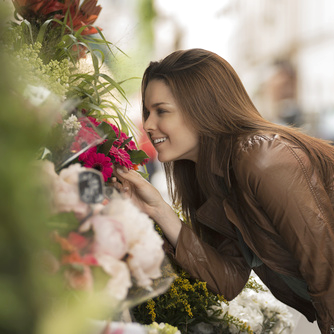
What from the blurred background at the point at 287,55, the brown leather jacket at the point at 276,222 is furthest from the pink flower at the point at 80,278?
the blurred background at the point at 287,55

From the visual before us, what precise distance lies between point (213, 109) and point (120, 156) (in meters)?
0.36

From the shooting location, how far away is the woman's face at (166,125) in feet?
3.63

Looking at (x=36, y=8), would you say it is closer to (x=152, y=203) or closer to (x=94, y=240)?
(x=152, y=203)

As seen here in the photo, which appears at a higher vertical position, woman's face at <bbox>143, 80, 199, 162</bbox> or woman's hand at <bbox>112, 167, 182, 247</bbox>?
woman's face at <bbox>143, 80, 199, 162</bbox>

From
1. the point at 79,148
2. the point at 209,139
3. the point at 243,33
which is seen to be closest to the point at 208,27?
the point at 209,139

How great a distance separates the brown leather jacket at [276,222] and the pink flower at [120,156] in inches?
11.8

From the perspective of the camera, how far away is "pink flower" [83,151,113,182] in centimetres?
75

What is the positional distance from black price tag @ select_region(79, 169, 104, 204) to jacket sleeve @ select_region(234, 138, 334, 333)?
0.67 meters

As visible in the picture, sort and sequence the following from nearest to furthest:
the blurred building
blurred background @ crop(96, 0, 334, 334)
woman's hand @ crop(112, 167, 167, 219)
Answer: woman's hand @ crop(112, 167, 167, 219) → blurred background @ crop(96, 0, 334, 334) → the blurred building

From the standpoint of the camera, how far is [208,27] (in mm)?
4289

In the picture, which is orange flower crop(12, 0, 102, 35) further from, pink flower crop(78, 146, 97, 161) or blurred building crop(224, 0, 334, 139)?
blurred building crop(224, 0, 334, 139)

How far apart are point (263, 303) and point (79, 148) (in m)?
1.08

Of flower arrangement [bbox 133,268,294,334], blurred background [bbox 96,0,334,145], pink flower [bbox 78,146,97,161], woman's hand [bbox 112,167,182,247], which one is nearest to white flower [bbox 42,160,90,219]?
pink flower [bbox 78,146,97,161]

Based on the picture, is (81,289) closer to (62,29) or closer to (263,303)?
(62,29)
